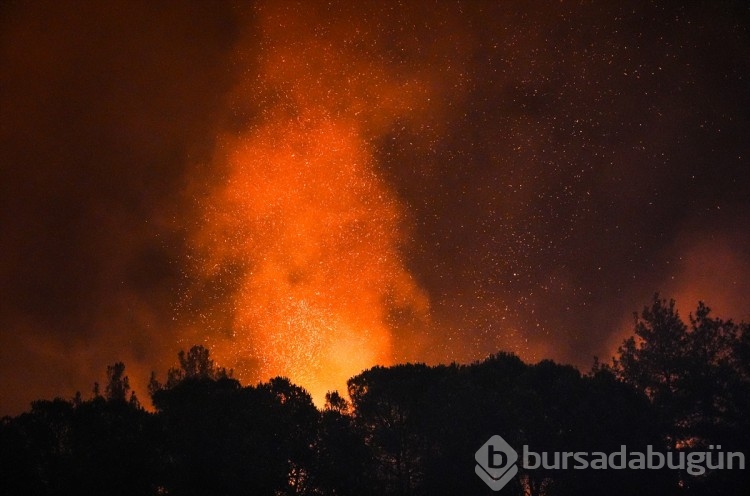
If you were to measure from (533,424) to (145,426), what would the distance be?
36.5 meters

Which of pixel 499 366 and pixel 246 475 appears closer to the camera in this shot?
pixel 246 475

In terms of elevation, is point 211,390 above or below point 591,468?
above

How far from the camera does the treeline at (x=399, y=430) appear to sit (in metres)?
64.9

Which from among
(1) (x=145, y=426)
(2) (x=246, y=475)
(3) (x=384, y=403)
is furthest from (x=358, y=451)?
(1) (x=145, y=426)

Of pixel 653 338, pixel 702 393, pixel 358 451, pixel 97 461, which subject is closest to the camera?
pixel 97 461

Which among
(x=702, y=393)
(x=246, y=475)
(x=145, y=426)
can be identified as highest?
(x=702, y=393)

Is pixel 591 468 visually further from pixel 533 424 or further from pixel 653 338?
pixel 653 338

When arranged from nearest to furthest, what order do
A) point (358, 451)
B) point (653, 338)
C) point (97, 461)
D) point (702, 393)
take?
point (97, 461) → point (358, 451) → point (702, 393) → point (653, 338)

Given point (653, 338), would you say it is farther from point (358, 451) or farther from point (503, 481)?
point (358, 451)

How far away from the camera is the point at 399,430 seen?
71062 mm

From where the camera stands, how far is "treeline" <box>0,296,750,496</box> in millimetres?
64938

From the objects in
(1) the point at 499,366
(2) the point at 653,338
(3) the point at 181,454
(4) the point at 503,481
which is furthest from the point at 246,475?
(2) the point at 653,338

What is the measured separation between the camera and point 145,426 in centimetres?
6769

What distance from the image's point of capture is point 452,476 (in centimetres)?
6694
